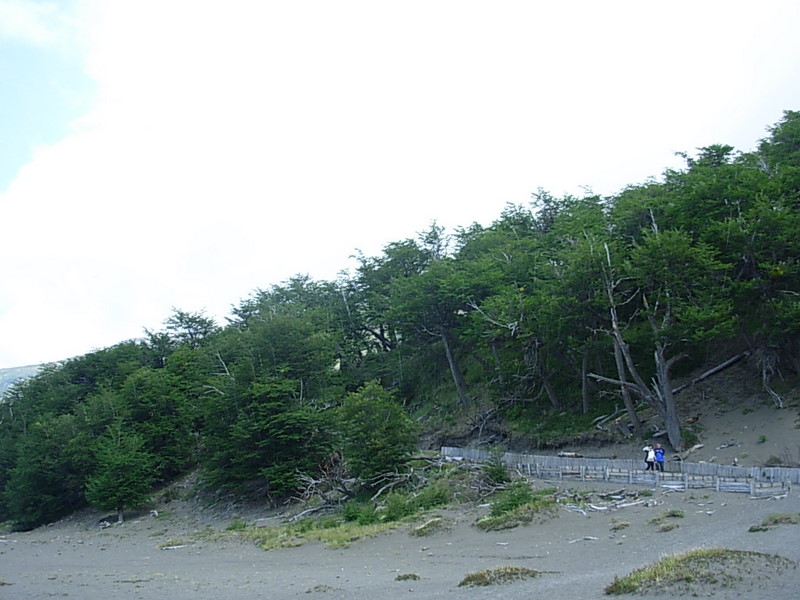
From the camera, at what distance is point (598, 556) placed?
17266 mm

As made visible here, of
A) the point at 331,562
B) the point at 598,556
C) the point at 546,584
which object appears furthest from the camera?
the point at 331,562

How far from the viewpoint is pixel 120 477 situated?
1794 inches

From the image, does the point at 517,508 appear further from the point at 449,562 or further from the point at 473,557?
the point at 449,562

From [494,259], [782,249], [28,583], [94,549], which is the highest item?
[494,259]

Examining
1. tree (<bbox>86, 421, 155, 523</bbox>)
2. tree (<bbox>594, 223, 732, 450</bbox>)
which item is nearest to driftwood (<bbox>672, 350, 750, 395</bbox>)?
tree (<bbox>594, 223, 732, 450</bbox>)

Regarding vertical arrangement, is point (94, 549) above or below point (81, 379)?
below

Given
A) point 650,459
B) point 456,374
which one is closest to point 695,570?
point 650,459

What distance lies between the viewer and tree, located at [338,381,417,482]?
110 ft

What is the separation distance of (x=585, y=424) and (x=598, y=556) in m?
23.1

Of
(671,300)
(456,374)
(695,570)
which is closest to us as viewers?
(695,570)

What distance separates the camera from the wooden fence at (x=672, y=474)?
76.2 ft

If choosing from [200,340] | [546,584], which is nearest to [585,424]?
[546,584]

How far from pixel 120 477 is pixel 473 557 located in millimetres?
34095

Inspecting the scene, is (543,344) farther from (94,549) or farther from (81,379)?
(81,379)
